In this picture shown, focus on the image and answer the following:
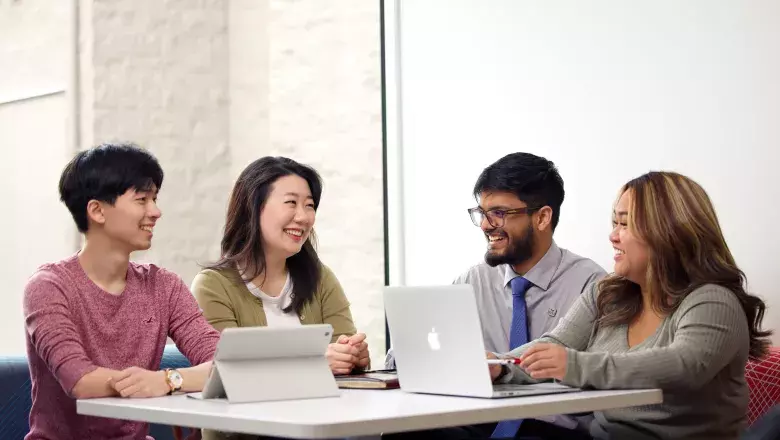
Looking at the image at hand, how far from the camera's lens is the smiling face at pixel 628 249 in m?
2.58

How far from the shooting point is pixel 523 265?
3357 millimetres

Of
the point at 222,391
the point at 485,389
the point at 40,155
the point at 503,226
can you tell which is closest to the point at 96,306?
the point at 222,391

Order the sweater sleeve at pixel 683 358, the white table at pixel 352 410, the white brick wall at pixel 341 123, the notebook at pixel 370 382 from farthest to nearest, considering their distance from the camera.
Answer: the white brick wall at pixel 341 123 → the notebook at pixel 370 382 → the sweater sleeve at pixel 683 358 → the white table at pixel 352 410

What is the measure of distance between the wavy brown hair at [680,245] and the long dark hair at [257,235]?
1053 mm

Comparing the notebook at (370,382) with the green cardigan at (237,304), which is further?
the green cardigan at (237,304)

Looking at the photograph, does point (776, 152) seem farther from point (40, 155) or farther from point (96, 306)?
point (40, 155)

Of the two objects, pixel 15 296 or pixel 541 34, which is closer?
pixel 541 34

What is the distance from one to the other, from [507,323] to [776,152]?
0.96m

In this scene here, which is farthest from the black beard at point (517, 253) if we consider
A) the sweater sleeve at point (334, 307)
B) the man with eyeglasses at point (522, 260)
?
the sweater sleeve at point (334, 307)

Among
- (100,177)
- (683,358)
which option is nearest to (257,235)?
(100,177)

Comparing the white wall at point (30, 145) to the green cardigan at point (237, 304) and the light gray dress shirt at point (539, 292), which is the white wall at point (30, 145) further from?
the light gray dress shirt at point (539, 292)

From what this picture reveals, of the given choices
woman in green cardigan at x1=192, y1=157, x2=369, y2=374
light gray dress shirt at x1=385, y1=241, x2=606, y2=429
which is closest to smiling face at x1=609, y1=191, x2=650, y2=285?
light gray dress shirt at x1=385, y1=241, x2=606, y2=429

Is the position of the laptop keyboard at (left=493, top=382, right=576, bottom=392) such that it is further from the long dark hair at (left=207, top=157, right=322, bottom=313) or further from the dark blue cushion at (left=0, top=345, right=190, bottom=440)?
the dark blue cushion at (left=0, top=345, right=190, bottom=440)

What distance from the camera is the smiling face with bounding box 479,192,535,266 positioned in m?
3.32
